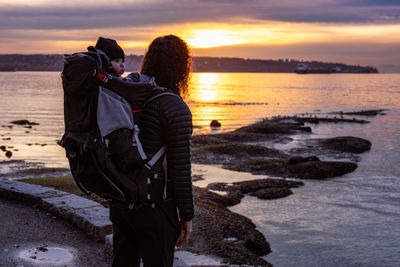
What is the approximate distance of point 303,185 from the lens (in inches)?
656

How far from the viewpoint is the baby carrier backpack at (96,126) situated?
2.70 meters

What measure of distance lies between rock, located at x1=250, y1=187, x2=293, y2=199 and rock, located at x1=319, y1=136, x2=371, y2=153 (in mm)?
11187

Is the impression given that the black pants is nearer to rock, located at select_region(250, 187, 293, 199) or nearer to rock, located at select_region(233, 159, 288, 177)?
rock, located at select_region(250, 187, 293, 199)

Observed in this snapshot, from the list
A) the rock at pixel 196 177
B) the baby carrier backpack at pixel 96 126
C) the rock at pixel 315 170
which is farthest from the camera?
the rock at pixel 315 170

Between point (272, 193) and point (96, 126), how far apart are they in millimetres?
12693

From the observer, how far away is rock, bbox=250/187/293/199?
1460 centimetres

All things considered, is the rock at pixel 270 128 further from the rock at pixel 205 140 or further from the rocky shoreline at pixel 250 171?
the rock at pixel 205 140

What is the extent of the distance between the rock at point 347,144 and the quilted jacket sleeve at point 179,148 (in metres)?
23.7

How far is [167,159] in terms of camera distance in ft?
9.80

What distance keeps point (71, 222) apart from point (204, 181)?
9453mm

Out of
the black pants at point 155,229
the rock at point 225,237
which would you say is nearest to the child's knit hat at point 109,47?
the black pants at point 155,229

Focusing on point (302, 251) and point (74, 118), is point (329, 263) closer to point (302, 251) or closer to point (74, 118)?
point (302, 251)

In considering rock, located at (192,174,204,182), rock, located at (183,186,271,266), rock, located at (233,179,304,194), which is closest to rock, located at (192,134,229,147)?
rock, located at (192,174,204,182)

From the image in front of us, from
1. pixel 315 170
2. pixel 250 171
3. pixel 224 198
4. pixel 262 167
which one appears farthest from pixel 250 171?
pixel 224 198
